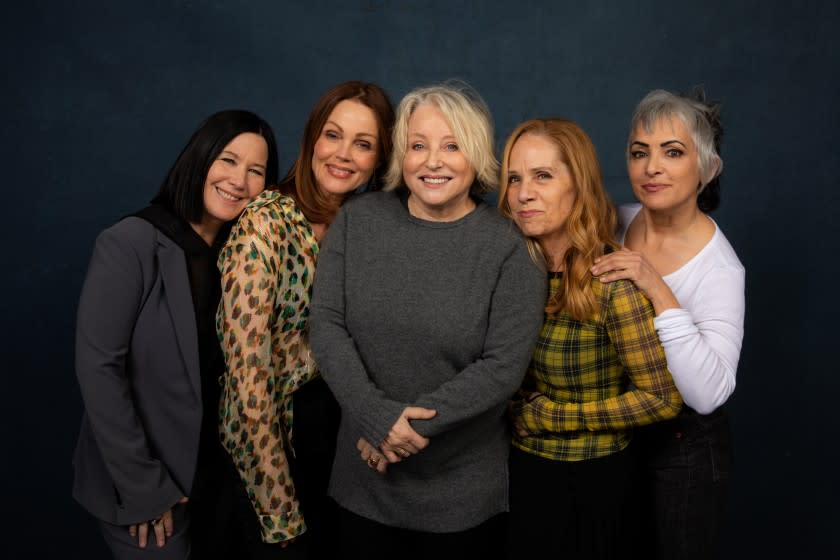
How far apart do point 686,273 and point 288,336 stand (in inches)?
46.1

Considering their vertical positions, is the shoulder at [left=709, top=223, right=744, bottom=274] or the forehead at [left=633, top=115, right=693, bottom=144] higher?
the forehead at [left=633, top=115, right=693, bottom=144]

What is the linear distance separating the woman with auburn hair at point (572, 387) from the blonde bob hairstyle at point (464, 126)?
6 centimetres

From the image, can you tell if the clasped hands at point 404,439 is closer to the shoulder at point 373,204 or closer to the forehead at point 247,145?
the shoulder at point 373,204

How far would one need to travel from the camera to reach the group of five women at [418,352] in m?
1.93

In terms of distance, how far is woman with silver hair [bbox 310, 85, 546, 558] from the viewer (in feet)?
6.16

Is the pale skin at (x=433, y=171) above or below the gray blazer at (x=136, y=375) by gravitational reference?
above

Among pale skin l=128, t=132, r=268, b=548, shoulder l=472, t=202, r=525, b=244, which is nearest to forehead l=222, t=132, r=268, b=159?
pale skin l=128, t=132, r=268, b=548

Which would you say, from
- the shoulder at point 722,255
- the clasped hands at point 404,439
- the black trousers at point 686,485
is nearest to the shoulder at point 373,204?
the clasped hands at point 404,439

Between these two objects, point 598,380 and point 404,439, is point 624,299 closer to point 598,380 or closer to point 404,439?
point 598,380

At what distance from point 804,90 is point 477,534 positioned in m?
2.53

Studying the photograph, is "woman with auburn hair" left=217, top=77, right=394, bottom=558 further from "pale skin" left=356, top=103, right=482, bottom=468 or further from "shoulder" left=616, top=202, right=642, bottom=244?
"shoulder" left=616, top=202, right=642, bottom=244

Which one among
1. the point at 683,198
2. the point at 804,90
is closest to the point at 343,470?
the point at 683,198

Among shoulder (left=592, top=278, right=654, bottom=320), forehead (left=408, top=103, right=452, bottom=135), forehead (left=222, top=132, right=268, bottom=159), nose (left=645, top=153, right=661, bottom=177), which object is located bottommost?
shoulder (left=592, top=278, right=654, bottom=320)

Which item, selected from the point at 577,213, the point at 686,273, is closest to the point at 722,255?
the point at 686,273
